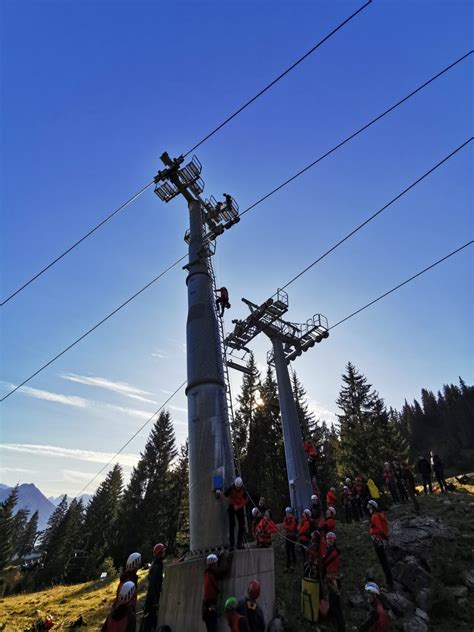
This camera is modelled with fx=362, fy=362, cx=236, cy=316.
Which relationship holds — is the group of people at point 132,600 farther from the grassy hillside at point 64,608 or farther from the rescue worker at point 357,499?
the rescue worker at point 357,499

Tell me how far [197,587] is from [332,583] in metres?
3.42

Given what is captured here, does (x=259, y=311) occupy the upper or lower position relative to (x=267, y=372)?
lower

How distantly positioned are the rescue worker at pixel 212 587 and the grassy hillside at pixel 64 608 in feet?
18.7

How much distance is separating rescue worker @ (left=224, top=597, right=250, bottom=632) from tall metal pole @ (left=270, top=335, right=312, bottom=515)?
12021 mm

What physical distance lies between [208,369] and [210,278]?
408 cm

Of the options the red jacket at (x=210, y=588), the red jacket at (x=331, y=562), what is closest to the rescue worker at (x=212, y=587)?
the red jacket at (x=210, y=588)

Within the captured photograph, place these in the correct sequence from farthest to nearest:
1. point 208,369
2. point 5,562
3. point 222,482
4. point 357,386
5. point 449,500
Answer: point 5,562
point 357,386
point 449,500
point 208,369
point 222,482

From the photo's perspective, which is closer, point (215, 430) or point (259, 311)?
point (215, 430)

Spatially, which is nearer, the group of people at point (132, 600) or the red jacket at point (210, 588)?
the group of people at point (132, 600)

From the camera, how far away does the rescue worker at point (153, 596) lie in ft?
26.2

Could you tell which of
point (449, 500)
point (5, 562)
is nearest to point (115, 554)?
point (5, 562)

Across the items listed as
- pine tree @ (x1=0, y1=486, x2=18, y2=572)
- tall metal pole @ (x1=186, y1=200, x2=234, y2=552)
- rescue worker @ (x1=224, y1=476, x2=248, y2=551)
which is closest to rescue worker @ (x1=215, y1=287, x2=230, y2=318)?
tall metal pole @ (x1=186, y1=200, x2=234, y2=552)

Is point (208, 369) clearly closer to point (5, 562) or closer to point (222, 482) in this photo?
point (222, 482)

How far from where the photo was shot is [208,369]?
11.2 meters
